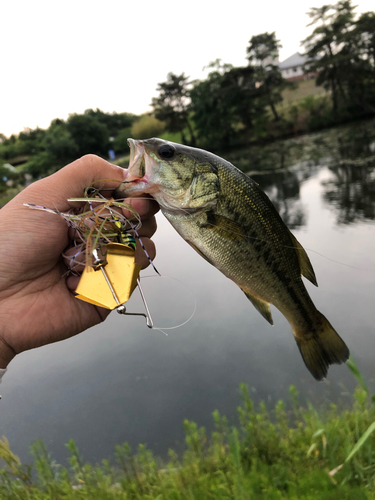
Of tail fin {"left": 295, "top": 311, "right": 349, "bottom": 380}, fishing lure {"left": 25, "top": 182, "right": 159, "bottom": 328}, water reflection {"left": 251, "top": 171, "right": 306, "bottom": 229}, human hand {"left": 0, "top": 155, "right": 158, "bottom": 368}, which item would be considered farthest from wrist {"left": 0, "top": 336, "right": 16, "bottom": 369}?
water reflection {"left": 251, "top": 171, "right": 306, "bottom": 229}

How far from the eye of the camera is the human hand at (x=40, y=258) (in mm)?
1589

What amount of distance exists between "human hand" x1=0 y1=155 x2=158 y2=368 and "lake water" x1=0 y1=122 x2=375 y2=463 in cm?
304

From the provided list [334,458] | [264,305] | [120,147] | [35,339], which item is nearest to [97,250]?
[35,339]

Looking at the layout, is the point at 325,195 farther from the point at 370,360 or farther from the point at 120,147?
the point at 120,147

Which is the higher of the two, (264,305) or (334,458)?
(264,305)

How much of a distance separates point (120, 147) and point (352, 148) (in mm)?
28922

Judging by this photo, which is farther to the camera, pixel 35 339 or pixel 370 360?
pixel 370 360

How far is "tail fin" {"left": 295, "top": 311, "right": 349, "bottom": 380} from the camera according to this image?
5.50ft

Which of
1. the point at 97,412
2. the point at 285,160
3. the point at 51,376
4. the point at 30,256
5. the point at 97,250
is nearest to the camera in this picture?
the point at 97,250

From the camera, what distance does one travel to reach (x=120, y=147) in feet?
125

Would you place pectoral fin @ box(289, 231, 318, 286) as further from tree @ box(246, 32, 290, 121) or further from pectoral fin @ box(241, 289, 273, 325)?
tree @ box(246, 32, 290, 121)

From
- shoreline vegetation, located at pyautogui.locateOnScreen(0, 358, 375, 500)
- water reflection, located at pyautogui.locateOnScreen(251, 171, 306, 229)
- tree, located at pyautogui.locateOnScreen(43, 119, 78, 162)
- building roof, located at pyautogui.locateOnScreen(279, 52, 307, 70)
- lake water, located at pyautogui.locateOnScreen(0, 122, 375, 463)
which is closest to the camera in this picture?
shoreline vegetation, located at pyautogui.locateOnScreen(0, 358, 375, 500)

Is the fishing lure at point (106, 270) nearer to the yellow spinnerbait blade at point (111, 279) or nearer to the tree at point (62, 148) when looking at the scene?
the yellow spinnerbait blade at point (111, 279)

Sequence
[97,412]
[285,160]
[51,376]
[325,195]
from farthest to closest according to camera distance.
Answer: [285,160] < [325,195] < [51,376] < [97,412]
